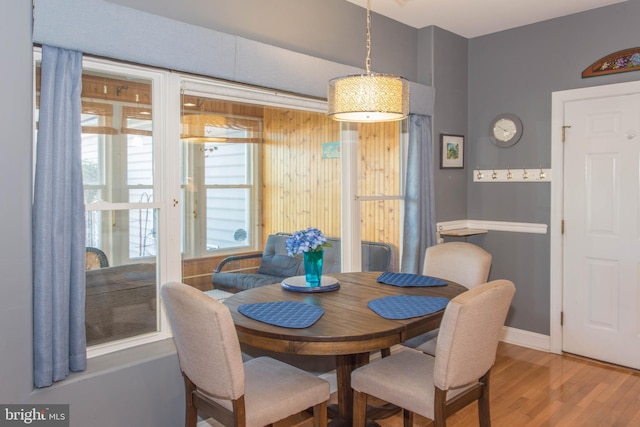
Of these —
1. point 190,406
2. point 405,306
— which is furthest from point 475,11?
point 190,406

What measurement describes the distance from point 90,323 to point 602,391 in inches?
123

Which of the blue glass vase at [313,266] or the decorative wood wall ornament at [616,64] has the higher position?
the decorative wood wall ornament at [616,64]

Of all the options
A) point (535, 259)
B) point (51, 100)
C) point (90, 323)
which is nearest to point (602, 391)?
point (535, 259)

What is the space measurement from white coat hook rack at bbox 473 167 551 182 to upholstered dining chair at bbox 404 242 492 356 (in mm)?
1288

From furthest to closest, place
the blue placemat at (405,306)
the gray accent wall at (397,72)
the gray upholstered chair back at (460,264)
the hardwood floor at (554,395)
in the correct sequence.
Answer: the gray upholstered chair back at (460,264), the hardwood floor at (554,395), the blue placemat at (405,306), the gray accent wall at (397,72)

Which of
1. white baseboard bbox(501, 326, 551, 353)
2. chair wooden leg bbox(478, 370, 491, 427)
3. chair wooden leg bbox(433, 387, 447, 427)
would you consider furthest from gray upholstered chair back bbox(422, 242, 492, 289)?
white baseboard bbox(501, 326, 551, 353)

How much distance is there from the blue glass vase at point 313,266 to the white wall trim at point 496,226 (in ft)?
5.97

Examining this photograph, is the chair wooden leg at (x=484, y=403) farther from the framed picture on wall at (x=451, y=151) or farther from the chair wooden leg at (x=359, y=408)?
the framed picture on wall at (x=451, y=151)

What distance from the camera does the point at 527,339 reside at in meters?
4.01

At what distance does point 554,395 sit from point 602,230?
1309 mm

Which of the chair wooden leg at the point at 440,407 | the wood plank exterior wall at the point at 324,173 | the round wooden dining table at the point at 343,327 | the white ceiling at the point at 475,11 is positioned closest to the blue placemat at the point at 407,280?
the round wooden dining table at the point at 343,327

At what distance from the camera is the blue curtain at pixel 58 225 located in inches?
78.2

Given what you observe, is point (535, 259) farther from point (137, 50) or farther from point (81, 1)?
point (81, 1)

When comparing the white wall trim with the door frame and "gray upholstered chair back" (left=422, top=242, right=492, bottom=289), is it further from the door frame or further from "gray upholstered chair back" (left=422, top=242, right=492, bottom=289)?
"gray upholstered chair back" (left=422, top=242, right=492, bottom=289)
